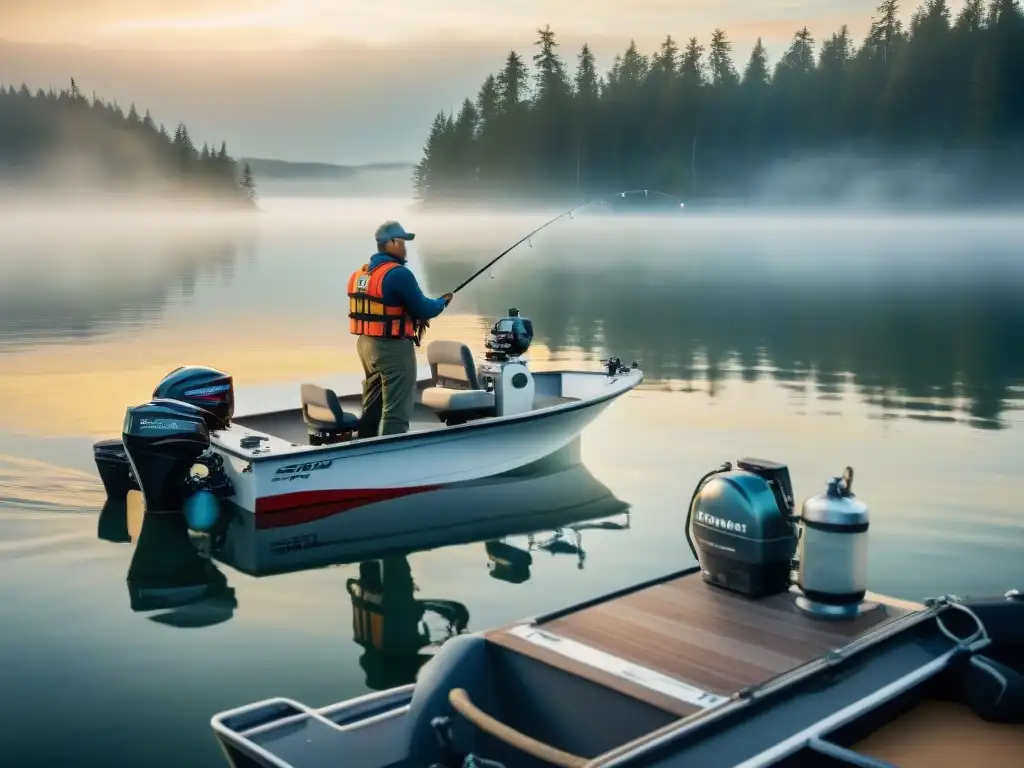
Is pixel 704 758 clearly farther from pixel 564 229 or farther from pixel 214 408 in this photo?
pixel 564 229

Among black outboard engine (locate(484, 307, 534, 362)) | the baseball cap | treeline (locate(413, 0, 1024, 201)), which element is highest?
treeline (locate(413, 0, 1024, 201))

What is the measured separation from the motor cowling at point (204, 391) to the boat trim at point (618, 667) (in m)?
4.41

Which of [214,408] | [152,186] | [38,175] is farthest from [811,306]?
[38,175]

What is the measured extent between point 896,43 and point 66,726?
9422 cm

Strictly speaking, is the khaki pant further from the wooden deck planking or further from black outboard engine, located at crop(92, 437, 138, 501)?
the wooden deck planking

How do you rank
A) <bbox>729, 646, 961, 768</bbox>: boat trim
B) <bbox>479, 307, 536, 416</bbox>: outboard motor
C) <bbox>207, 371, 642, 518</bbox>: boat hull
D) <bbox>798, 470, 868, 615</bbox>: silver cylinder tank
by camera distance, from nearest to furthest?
1. <bbox>729, 646, 961, 768</bbox>: boat trim
2. <bbox>798, 470, 868, 615</bbox>: silver cylinder tank
3. <bbox>207, 371, 642, 518</bbox>: boat hull
4. <bbox>479, 307, 536, 416</bbox>: outboard motor

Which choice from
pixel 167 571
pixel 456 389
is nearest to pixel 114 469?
pixel 167 571

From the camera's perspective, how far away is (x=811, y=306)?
2439 cm

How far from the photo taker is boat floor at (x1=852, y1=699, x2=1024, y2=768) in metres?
3.57

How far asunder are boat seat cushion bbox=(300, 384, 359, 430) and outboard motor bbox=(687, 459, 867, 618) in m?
4.03

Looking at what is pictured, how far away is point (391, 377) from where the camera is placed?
8.04m

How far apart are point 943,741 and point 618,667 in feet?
3.43

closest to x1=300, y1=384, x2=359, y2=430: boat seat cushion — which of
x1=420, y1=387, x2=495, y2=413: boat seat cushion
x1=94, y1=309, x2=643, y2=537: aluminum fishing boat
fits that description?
x1=94, y1=309, x2=643, y2=537: aluminum fishing boat

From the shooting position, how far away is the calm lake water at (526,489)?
5363 millimetres
